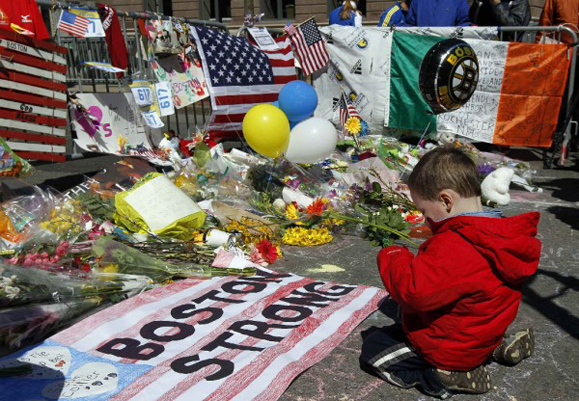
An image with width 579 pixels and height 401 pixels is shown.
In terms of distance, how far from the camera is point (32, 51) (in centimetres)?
642

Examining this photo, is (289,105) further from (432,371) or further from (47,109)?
(432,371)

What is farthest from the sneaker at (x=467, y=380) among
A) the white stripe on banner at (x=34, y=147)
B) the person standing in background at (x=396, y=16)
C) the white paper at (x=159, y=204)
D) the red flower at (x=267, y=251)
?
the person standing in background at (x=396, y=16)

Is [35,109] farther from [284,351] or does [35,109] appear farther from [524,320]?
[524,320]

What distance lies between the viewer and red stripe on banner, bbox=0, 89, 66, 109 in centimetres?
623

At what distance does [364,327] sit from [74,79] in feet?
19.1

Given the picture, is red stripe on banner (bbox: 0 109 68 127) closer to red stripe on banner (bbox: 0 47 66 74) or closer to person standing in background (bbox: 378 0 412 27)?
red stripe on banner (bbox: 0 47 66 74)

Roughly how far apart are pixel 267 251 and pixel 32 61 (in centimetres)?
360

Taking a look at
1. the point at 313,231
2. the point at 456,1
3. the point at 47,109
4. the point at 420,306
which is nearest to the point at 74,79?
the point at 47,109

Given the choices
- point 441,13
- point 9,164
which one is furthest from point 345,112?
point 9,164

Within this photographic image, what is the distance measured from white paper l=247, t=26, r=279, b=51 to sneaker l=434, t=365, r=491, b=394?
7.09m

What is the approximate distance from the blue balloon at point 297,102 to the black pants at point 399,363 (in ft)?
→ 13.1

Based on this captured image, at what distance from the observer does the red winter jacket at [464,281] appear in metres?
2.48

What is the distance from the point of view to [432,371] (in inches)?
107

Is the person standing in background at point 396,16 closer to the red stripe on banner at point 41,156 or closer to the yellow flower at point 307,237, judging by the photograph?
the red stripe on banner at point 41,156
